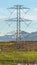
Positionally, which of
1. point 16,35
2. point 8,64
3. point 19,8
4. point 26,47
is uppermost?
point 19,8

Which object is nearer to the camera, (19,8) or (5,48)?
(19,8)

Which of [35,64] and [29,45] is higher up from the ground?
[35,64]

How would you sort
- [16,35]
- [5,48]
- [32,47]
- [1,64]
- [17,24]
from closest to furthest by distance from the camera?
1. [16,35]
2. [17,24]
3. [1,64]
4. [5,48]
5. [32,47]

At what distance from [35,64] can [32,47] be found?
5777 cm

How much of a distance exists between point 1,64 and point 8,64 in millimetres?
1348

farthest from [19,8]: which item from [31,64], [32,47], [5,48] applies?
[32,47]

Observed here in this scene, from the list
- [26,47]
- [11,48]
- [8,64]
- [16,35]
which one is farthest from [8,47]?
[16,35]

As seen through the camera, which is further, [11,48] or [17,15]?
[11,48]

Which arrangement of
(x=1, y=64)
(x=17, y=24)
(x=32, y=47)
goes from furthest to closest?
1. (x=32, y=47)
2. (x=1, y=64)
3. (x=17, y=24)

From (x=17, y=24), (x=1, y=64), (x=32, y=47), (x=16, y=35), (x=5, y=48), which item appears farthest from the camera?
(x=32, y=47)

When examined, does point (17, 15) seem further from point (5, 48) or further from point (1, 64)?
point (5, 48)

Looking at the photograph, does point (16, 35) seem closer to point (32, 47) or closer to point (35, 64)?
point (35, 64)

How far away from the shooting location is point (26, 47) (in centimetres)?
10175

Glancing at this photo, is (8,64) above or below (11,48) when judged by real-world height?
above
